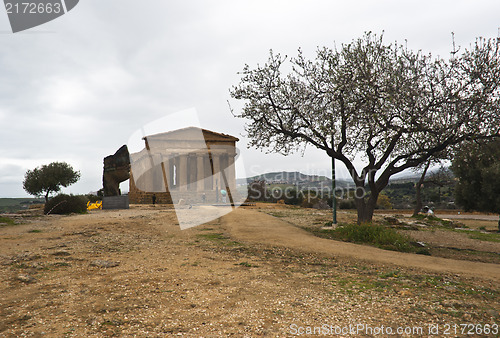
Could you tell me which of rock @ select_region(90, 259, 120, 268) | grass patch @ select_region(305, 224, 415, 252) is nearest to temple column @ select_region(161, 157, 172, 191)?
grass patch @ select_region(305, 224, 415, 252)

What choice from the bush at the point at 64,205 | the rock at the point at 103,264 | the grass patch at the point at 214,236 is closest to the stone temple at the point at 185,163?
the bush at the point at 64,205

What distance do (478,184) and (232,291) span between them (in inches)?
992

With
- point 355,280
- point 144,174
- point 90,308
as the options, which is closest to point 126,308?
point 90,308

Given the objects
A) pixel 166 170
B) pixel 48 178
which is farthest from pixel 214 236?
pixel 48 178

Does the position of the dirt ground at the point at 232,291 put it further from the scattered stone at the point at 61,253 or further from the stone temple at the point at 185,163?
the stone temple at the point at 185,163

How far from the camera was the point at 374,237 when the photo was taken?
11.6 meters

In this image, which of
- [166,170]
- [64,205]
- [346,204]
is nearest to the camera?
[64,205]

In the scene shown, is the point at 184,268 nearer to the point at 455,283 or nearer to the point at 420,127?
the point at 455,283

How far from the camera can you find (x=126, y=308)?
15.3ft

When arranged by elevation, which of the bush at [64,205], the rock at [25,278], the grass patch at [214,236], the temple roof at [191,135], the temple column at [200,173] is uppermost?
the temple roof at [191,135]

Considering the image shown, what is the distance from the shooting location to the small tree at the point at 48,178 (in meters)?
45.0

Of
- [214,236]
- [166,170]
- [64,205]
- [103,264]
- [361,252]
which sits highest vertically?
[166,170]

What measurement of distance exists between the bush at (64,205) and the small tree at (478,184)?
25.9m

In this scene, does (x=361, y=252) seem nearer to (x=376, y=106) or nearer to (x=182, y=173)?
(x=376, y=106)
